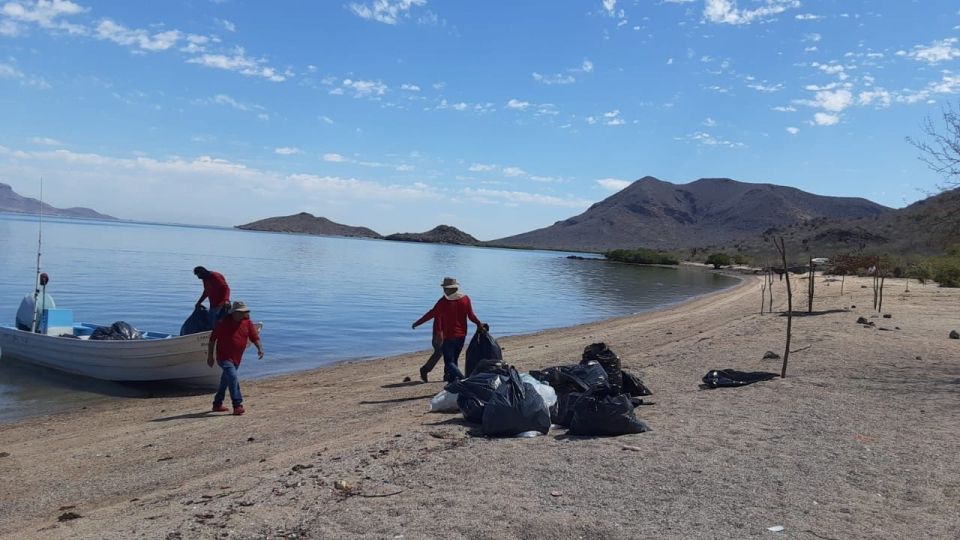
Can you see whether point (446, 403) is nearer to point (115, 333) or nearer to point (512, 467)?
point (512, 467)

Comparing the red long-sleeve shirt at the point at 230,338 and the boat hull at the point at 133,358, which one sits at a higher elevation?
the red long-sleeve shirt at the point at 230,338

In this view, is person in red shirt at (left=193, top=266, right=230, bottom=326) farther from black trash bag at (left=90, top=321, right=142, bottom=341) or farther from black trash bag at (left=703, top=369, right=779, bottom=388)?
black trash bag at (left=703, top=369, right=779, bottom=388)

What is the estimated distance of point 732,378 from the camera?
9.41 metres

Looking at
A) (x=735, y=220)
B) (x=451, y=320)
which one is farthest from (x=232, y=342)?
(x=735, y=220)

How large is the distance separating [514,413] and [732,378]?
166 inches

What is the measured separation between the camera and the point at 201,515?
184 inches

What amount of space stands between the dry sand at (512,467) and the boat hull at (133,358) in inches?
35.6

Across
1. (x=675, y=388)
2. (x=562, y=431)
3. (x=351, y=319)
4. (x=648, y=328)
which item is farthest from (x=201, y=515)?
(x=351, y=319)

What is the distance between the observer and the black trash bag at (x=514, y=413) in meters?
6.66

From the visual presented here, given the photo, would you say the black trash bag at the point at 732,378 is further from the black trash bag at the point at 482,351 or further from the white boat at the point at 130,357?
the white boat at the point at 130,357

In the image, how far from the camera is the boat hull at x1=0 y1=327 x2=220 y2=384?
11.4 m

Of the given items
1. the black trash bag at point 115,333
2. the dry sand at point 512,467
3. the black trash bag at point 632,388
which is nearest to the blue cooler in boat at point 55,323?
the black trash bag at point 115,333

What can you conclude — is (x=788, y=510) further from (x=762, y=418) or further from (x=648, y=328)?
(x=648, y=328)

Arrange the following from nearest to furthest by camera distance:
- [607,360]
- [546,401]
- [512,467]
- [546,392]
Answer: [512,467] < [546,401] < [546,392] < [607,360]
